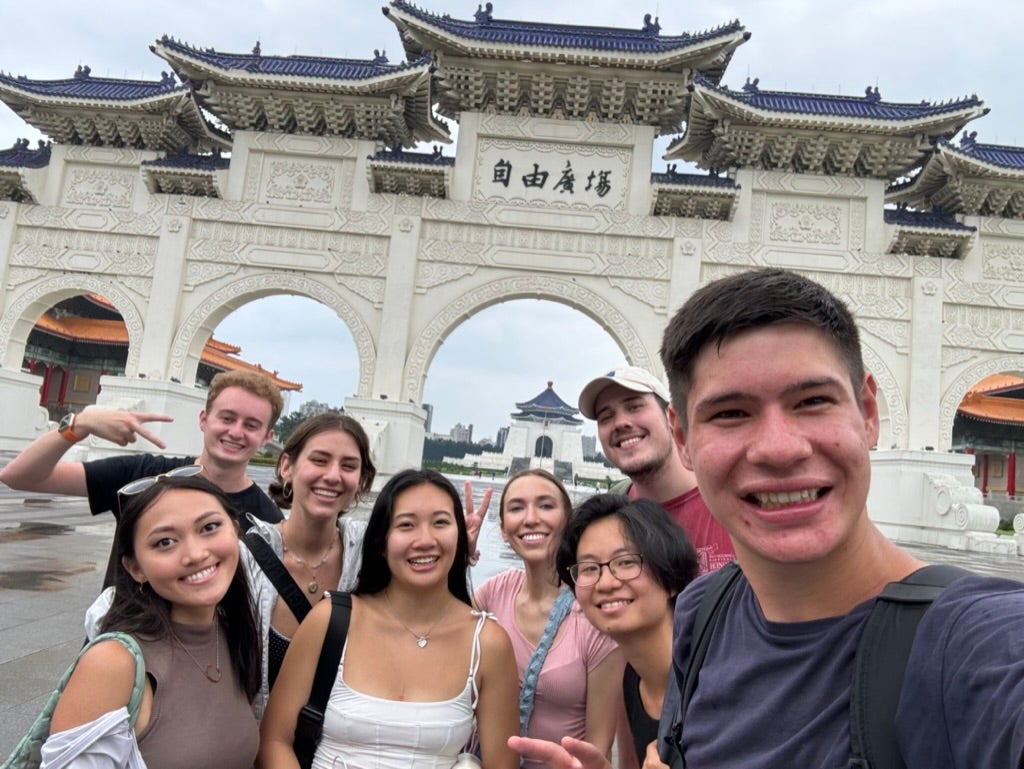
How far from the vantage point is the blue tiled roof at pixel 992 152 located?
38.9 feet

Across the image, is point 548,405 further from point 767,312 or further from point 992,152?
point 767,312

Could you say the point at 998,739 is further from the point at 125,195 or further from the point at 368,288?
the point at 125,195

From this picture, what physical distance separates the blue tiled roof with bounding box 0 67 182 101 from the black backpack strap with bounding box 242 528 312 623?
1331cm

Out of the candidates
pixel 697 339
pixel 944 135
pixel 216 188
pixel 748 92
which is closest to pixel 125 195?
pixel 216 188

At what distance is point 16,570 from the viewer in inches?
179

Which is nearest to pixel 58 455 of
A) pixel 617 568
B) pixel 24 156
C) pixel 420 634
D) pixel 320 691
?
pixel 320 691

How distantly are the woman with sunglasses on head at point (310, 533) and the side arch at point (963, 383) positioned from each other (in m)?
12.6

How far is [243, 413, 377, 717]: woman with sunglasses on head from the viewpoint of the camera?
1827 millimetres

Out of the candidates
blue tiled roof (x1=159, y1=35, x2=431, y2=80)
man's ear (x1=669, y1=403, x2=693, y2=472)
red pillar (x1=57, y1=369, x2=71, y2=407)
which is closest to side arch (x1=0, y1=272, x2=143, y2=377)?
blue tiled roof (x1=159, y1=35, x2=431, y2=80)

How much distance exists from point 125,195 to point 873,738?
1521 centimetres

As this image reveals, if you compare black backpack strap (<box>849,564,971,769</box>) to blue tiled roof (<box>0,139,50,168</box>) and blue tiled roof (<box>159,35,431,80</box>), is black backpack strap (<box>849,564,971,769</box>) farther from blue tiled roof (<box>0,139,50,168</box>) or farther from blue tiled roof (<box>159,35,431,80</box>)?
blue tiled roof (<box>0,139,50,168</box>)

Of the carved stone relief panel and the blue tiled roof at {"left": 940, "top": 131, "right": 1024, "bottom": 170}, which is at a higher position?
the blue tiled roof at {"left": 940, "top": 131, "right": 1024, "bottom": 170}

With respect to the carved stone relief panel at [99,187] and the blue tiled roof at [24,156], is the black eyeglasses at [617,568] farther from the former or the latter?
the blue tiled roof at [24,156]

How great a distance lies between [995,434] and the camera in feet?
63.1
